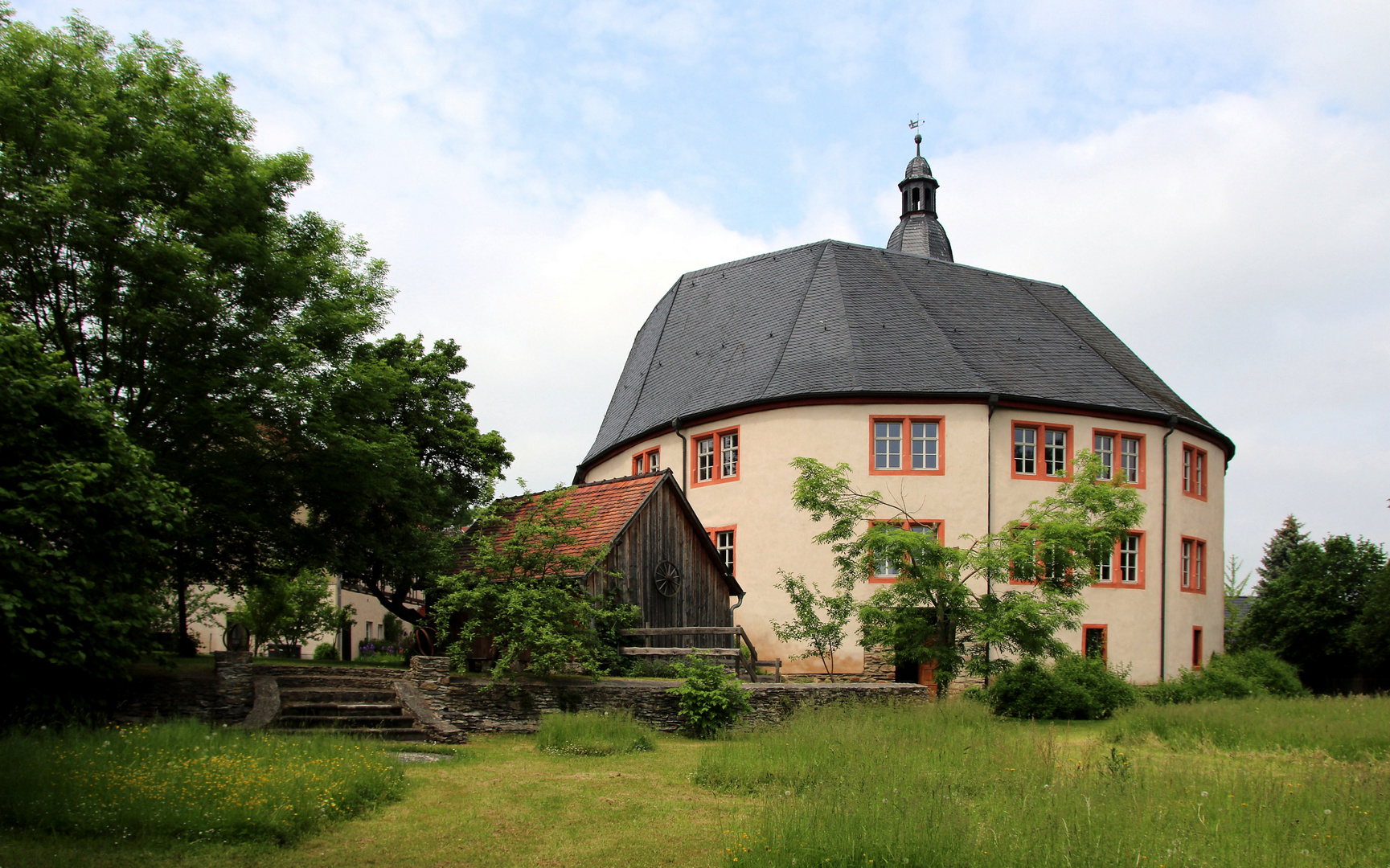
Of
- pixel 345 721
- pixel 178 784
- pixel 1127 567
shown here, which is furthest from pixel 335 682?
pixel 1127 567

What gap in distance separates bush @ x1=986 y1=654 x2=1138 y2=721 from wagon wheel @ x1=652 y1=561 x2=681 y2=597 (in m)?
6.37

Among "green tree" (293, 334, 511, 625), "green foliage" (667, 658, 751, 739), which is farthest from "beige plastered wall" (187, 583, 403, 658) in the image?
"green foliage" (667, 658, 751, 739)

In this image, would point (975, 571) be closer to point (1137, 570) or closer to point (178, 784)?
point (1137, 570)

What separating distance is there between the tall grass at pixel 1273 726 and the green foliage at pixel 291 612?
20642 mm

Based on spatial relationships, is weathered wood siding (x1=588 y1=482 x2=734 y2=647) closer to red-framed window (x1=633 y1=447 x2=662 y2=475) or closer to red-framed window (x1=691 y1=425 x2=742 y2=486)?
red-framed window (x1=691 y1=425 x2=742 y2=486)

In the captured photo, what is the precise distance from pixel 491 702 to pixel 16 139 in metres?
11.1

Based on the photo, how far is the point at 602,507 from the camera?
20953mm

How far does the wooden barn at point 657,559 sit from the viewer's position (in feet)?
64.0

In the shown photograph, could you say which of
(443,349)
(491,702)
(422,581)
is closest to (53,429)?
(491,702)

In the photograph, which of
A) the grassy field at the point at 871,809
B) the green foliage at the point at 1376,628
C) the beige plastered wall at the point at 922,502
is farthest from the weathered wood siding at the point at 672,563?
the green foliage at the point at 1376,628

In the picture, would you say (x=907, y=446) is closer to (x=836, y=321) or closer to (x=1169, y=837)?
(x=836, y=321)

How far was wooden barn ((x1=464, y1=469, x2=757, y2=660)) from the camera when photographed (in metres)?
19.5

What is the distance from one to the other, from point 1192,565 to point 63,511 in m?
29.4

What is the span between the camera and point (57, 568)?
923cm
